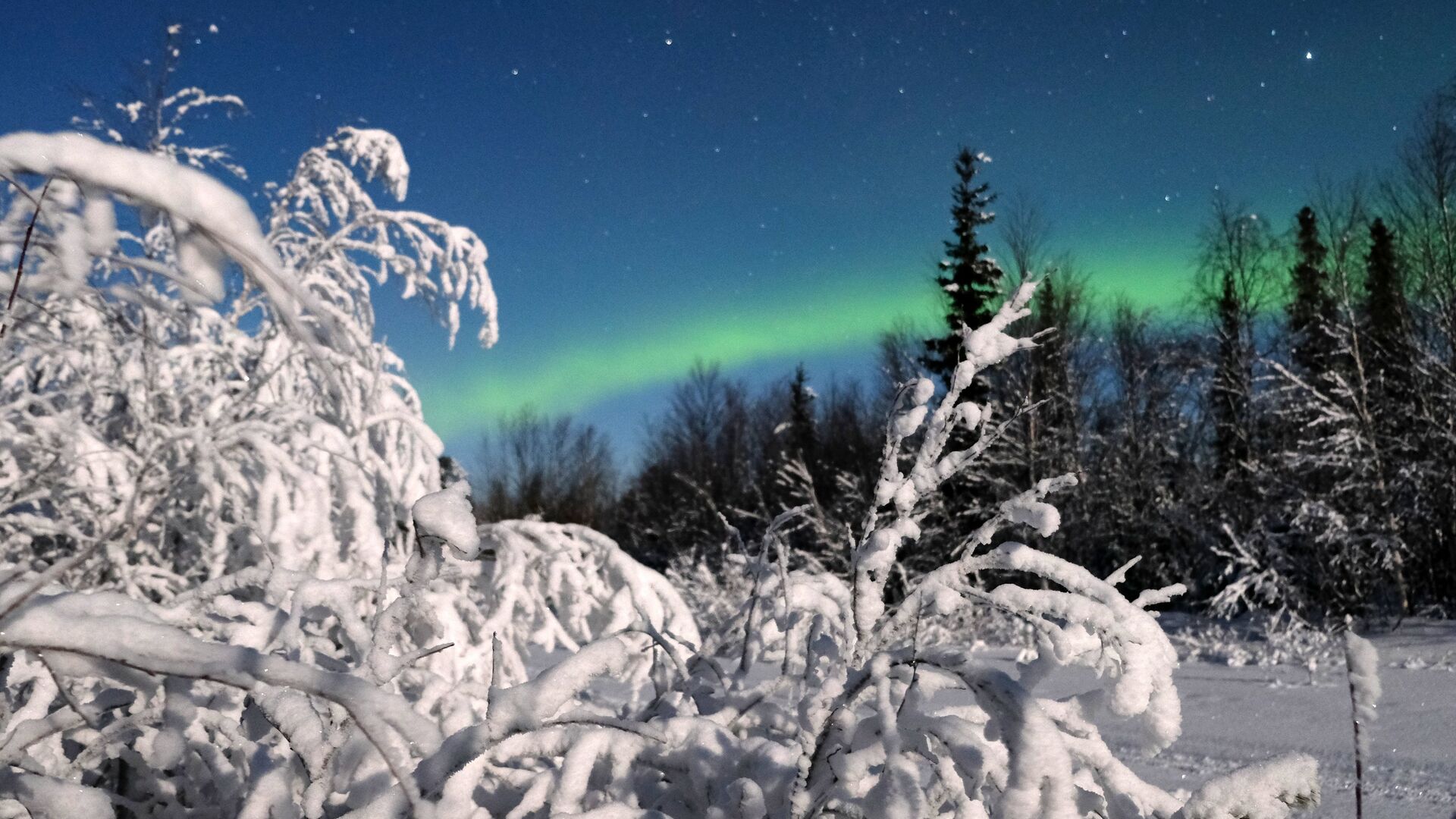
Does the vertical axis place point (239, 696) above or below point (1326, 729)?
above

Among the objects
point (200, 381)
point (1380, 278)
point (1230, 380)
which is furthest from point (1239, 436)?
point (200, 381)

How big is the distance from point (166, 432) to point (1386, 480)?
1361cm

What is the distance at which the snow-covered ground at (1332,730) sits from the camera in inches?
145

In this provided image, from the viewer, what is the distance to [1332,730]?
5.15 metres

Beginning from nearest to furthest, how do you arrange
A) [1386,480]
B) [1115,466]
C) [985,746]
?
[985,746] → [1386,480] → [1115,466]

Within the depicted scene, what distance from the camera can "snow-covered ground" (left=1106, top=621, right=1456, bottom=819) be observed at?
3684mm

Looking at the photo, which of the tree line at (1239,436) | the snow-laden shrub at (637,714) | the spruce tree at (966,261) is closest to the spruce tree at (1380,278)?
the tree line at (1239,436)

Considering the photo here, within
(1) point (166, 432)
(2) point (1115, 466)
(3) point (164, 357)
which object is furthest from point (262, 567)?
(2) point (1115, 466)

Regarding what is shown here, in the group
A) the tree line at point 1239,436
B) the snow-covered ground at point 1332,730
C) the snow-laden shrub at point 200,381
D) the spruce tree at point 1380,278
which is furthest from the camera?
the spruce tree at point 1380,278

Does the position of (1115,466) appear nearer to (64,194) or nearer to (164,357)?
(164,357)

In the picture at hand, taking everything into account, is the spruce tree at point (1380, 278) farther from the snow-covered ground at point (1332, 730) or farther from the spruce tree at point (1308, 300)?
the snow-covered ground at point (1332, 730)

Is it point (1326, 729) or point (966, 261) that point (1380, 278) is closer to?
point (966, 261)

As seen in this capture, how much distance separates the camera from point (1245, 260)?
19.0 meters

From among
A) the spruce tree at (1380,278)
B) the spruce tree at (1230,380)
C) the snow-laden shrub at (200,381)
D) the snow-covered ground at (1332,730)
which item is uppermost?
the spruce tree at (1380,278)
